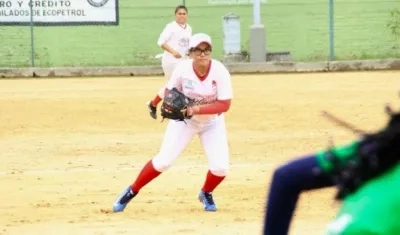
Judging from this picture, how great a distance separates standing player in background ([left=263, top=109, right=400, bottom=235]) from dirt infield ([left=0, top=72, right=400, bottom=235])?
2.82 metres

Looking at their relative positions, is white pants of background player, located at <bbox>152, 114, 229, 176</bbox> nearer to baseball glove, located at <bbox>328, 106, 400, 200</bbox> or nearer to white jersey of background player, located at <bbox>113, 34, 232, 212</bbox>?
white jersey of background player, located at <bbox>113, 34, 232, 212</bbox>

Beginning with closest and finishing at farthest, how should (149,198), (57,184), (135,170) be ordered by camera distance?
1. (149,198)
2. (57,184)
3. (135,170)

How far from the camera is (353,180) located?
8.14 ft

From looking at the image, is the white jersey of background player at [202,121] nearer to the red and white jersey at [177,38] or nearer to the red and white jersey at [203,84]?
the red and white jersey at [203,84]

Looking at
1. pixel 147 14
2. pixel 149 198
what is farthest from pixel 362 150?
pixel 147 14

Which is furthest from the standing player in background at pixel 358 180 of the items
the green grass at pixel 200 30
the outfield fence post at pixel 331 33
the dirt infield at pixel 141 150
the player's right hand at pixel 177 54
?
the green grass at pixel 200 30

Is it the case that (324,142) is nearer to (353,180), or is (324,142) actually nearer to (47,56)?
(353,180)

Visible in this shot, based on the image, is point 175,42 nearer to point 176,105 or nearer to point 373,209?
point 176,105

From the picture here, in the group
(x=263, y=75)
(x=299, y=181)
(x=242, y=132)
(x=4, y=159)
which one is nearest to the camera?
(x=299, y=181)

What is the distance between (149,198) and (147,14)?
20.4 metres

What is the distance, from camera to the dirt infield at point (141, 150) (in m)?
9.67

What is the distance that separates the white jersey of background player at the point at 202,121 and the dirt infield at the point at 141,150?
32 cm

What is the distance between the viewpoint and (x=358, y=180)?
2.47m

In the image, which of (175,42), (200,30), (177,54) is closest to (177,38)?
(175,42)
